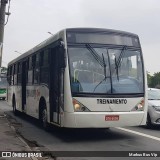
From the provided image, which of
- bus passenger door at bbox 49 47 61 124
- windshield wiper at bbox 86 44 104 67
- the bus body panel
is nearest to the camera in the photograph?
the bus body panel

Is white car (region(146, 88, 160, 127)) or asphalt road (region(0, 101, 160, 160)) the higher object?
white car (region(146, 88, 160, 127))

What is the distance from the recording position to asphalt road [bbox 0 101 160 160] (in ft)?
33.7

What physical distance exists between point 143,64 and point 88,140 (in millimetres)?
2733

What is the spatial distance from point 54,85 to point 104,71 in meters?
1.87

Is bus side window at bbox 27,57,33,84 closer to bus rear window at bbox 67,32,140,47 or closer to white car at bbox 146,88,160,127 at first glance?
white car at bbox 146,88,160,127

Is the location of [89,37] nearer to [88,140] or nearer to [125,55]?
[125,55]

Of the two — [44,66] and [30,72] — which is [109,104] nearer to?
[44,66]

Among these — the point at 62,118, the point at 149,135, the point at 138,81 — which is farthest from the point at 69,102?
the point at 149,135

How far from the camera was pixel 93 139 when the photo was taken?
11758 mm

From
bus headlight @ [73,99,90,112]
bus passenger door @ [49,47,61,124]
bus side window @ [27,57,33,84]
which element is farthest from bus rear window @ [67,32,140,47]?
bus side window @ [27,57,33,84]

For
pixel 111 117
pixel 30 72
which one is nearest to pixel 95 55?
pixel 111 117


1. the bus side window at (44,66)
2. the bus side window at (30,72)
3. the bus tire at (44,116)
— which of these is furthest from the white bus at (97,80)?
the bus side window at (30,72)

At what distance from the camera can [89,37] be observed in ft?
37.6

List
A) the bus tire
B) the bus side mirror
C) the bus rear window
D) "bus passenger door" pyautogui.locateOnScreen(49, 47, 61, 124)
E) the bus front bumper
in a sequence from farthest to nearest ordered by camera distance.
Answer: the bus tire, "bus passenger door" pyautogui.locateOnScreen(49, 47, 61, 124), the bus rear window, the bus side mirror, the bus front bumper
